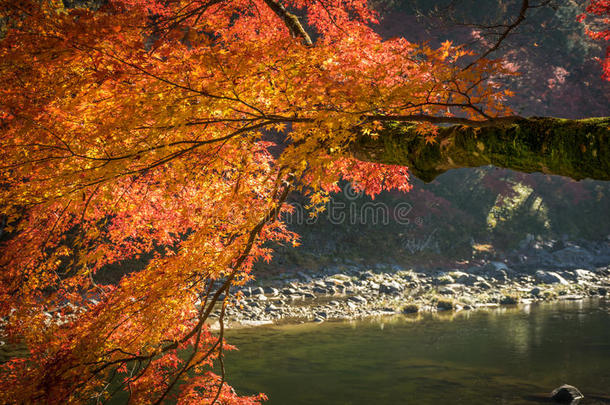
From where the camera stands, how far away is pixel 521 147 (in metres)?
2.29

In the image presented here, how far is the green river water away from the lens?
18.1 ft

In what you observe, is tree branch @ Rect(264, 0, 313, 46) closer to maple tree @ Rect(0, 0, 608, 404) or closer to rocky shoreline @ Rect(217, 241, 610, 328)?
maple tree @ Rect(0, 0, 608, 404)

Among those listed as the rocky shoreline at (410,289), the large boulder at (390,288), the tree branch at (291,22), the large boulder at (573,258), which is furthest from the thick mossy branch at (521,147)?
the large boulder at (573,258)

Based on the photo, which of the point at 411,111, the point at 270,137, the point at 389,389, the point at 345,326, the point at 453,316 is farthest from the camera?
the point at 270,137

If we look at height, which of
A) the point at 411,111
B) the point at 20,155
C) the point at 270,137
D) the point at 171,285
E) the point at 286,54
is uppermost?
the point at 270,137

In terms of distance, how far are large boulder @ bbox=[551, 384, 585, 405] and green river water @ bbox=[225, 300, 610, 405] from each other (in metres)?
0.17

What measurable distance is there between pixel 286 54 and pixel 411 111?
0.83 m

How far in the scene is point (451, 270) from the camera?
1384cm

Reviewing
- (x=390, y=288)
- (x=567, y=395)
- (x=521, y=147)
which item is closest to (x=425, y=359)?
(x=567, y=395)

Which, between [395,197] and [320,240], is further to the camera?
[395,197]

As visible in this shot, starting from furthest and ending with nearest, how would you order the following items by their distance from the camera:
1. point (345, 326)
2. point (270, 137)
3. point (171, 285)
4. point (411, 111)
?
1. point (270, 137)
2. point (345, 326)
3. point (171, 285)
4. point (411, 111)

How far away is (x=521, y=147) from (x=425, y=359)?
16.9 ft

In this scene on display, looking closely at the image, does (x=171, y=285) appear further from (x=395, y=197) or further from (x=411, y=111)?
(x=395, y=197)

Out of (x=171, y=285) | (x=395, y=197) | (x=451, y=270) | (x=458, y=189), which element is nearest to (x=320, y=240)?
(x=395, y=197)
